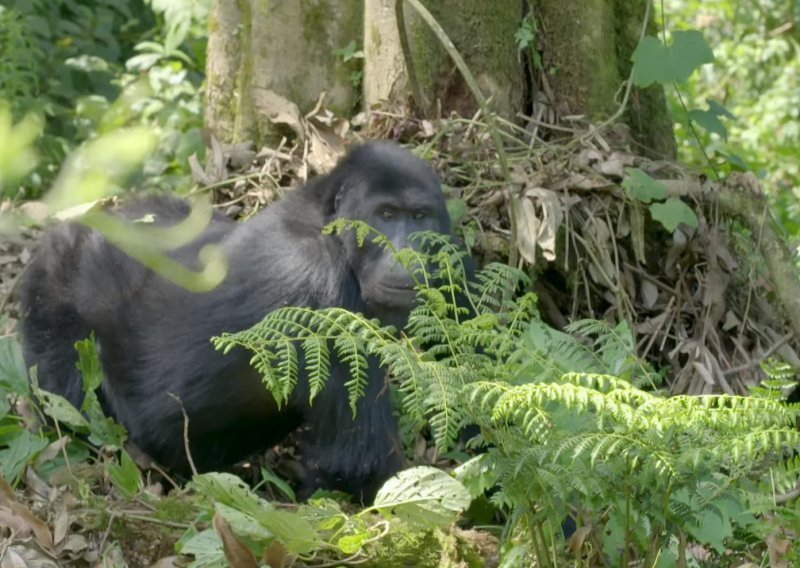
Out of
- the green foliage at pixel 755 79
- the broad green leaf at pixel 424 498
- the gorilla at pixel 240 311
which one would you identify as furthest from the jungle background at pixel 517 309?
the green foliage at pixel 755 79

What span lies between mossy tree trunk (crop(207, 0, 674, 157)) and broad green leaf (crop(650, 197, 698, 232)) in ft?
2.40

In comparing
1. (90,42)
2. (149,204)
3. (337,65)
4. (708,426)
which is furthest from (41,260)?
(90,42)

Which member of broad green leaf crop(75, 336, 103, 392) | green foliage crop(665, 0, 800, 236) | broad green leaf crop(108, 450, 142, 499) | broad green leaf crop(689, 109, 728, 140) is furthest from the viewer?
green foliage crop(665, 0, 800, 236)

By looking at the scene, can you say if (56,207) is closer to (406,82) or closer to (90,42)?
(406,82)

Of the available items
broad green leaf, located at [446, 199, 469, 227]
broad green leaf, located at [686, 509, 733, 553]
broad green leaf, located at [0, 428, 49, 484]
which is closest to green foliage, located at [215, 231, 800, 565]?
broad green leaf, located at [686, 509, 733, 553]

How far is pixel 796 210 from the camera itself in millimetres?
7379

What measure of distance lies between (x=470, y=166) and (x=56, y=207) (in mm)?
4044

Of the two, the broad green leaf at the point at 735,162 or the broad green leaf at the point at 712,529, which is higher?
the broad green leaf at the point at 735,162

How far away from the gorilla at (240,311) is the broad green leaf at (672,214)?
Result: 0.82 metres

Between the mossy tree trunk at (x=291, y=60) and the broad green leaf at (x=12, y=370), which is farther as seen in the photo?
the mossy tree trunk at (x=291, y=60)

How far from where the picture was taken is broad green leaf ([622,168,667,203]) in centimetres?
464

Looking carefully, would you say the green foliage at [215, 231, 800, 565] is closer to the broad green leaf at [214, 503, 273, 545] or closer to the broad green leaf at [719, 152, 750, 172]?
the broad green leaf at [214, 503, 273, 545]

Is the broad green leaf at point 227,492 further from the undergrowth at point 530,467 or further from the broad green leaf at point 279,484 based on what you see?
the broad green leaf at point 279,484

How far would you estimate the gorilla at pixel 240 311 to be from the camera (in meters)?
4.07
